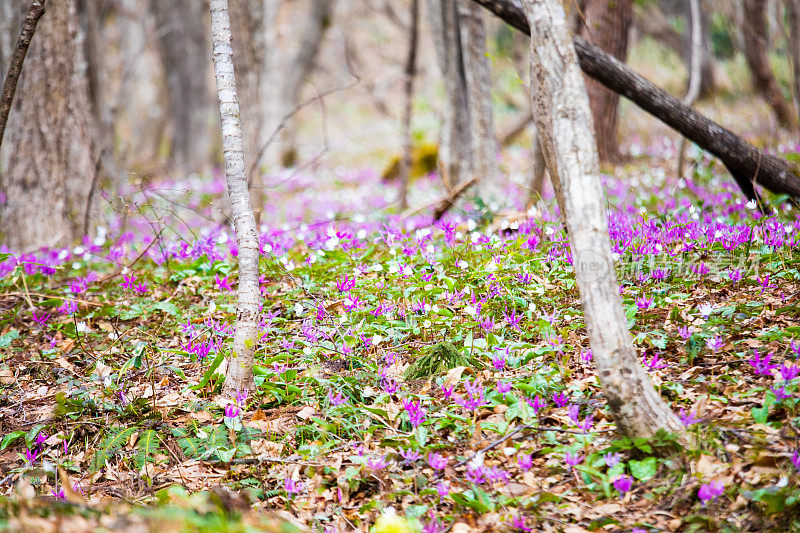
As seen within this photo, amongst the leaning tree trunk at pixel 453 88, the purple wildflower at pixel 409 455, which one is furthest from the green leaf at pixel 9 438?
the leaning tree trunk at pixel 453 88

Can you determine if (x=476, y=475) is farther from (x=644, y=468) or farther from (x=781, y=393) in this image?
(x=781, y=393)

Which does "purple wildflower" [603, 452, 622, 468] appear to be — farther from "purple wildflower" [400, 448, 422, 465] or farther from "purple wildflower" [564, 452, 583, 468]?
"purple wildflower" [400, 448, 422, 465]

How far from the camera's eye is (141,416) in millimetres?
3508

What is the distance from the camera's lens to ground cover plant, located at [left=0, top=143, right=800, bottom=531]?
2.70 m

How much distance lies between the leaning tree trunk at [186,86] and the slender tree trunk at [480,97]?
978cm

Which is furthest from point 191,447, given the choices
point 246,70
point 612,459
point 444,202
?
point 246,70

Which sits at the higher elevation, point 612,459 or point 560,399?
point 560,399

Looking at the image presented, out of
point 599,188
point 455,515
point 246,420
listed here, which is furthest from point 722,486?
point 246,420

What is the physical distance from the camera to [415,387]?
140 inches

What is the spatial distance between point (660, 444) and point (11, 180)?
255 inches

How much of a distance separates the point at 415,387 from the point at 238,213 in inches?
59.5

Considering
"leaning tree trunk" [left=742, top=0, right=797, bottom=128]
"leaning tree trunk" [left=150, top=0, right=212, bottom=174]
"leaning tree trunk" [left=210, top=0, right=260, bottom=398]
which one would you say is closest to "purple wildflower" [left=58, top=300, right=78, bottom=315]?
"leaning tree trunk" [left=210, top=0, right=260, bottom=398]

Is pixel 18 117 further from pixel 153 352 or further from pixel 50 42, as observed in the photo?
pixel 153 352

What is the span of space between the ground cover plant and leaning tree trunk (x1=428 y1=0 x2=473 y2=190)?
3.37 meters
